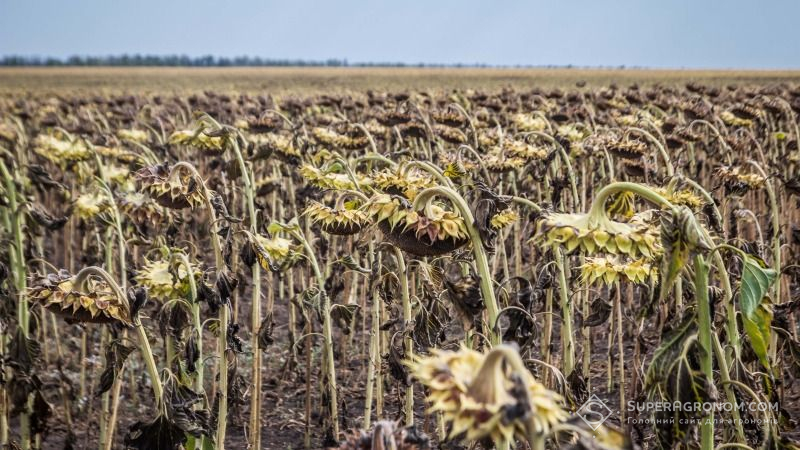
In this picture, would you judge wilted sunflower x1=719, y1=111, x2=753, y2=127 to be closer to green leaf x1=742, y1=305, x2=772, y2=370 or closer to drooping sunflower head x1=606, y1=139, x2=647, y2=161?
drooping sunflower head x1=606, y1=139, x2=647, y2=161

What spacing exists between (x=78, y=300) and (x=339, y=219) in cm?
115

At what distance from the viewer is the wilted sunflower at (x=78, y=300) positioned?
2.26 meters

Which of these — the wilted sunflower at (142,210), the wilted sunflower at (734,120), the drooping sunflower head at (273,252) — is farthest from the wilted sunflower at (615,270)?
the wilted sunflower at (734,120)

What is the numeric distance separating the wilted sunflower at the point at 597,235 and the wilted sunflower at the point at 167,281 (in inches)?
72.4

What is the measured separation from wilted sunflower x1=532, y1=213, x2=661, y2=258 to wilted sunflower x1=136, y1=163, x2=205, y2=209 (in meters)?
1.59

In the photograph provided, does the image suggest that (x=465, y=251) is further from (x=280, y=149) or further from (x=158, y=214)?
(x=280, y=149)

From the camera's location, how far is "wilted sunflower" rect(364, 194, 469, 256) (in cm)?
209

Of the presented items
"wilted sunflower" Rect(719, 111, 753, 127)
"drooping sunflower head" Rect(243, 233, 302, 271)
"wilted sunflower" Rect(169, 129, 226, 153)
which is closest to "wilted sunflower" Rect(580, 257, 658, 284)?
"drooping sunflower head" Rect(243, 233, 302, 271)

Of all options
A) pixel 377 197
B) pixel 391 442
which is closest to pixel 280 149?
pixel 377 197

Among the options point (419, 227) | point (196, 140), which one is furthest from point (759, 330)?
point (196, 140)

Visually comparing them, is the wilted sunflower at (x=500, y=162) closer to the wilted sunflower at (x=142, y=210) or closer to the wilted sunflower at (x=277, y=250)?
the wilted sunflower at (x=277, y=250)

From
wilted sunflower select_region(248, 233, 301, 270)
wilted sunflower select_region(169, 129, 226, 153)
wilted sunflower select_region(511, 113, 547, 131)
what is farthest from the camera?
wilted sunflower select_region(511, 113, 547, 131)

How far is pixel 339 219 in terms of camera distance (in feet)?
10.1

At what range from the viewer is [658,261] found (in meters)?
2.36
